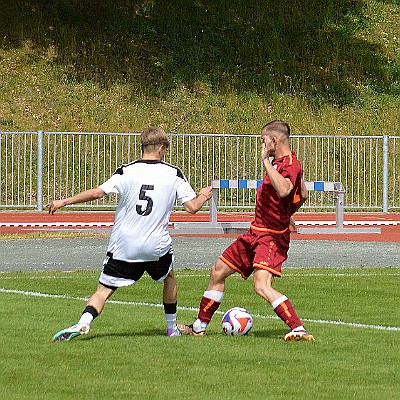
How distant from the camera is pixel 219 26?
42844 millimetres

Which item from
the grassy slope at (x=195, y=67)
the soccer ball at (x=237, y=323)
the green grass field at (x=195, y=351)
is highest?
the grassy slope at (x=195, y=67)

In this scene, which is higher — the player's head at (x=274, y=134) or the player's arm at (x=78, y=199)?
the player's head at (x=274, y=134)

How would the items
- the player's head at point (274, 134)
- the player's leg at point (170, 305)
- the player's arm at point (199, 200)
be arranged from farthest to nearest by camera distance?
the player's leg at point (170, 305), the player's head at point (274, 134), the player's arm at point (199, 200)

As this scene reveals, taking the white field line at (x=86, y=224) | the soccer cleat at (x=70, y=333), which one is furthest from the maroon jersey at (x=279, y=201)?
the white field line at (x=86, y=224)

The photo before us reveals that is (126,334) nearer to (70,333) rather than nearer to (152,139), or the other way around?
(70,333)

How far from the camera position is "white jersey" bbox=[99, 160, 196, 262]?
1062 centimetres

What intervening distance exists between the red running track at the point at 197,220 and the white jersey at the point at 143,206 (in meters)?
14.6

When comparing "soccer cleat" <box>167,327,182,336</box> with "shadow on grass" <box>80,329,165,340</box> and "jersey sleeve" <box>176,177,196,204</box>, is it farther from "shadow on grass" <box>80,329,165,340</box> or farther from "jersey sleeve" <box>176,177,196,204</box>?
"jersey sleeve" <box>176,177,196,204</box>

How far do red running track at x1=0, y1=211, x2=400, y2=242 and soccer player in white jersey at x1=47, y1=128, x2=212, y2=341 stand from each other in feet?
47.8

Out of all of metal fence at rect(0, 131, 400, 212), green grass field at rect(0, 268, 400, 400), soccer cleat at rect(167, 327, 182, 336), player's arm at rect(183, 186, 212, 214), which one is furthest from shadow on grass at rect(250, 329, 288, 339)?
metal fence at rect(0, 131, 400, 212)

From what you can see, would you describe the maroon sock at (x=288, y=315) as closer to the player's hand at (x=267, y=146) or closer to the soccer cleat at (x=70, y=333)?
the player's hand at (x=267, y=146)

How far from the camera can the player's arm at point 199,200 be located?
10367 millimetres

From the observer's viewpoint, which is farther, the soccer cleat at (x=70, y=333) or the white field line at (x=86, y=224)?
the white field line at (x=86, y=224)

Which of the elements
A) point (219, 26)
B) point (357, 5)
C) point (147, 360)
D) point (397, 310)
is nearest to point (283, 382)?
point (147, 360)
